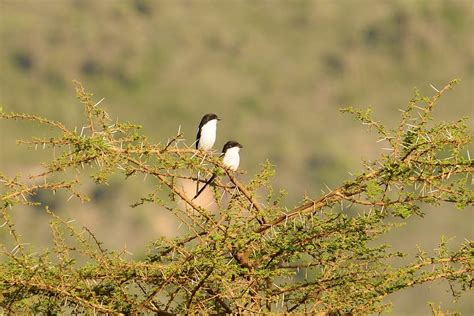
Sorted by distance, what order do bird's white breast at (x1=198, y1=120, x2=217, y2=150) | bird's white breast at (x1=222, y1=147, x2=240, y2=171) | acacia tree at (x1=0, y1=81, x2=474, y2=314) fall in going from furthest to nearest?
1. bird's white breast at (x1=198, y1=120, x2=217, y2=150)
2. bird's white breast at (x1=222, y1=147, x2=240, y2=171)
3. acacia tree at (x1=0, y1=81, x2=474, y2=314)

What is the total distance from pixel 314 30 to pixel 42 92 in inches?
1576

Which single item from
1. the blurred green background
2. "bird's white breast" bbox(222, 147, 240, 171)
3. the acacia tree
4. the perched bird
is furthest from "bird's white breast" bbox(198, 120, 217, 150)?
the blurred green background

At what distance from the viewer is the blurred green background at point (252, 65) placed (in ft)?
396

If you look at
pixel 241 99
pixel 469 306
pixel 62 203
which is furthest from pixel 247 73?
pixel 469 306

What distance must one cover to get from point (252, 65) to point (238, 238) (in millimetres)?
135067

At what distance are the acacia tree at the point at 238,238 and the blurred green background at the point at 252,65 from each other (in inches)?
4037

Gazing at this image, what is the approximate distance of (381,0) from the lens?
151 meters

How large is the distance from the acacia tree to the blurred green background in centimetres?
10254

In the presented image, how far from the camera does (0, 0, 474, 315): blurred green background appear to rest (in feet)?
396

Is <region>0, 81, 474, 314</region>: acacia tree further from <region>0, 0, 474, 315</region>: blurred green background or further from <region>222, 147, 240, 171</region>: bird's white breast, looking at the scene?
<region>0, 0, 474, 315</region>: blurred green background

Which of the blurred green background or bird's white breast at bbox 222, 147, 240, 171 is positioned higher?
the blurred green background

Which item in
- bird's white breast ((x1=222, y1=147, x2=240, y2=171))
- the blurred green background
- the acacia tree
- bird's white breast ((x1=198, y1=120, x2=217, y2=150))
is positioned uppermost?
the blurred green background

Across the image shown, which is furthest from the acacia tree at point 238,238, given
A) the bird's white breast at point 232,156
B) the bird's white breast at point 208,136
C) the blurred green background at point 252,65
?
the blurred green background at point 252,65

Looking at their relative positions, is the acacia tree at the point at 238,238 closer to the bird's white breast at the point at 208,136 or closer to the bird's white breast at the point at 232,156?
the bird's white breast at the point at 232,156
